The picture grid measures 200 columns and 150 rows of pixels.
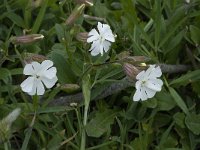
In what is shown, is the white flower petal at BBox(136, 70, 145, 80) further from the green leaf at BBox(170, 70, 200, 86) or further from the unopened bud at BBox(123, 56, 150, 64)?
the green leaf at BBox(170, 70, 200, 86)

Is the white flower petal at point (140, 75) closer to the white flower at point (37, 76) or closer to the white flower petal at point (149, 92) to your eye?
the white flower petal at point (149, 92)

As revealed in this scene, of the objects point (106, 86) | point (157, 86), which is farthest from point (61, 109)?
point (157, 86)

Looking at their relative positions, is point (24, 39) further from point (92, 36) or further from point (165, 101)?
point (165, 101)

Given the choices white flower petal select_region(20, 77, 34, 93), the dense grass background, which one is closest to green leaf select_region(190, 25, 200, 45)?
the dense grass background

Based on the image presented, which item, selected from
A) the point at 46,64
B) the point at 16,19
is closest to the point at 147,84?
the point at 46,64

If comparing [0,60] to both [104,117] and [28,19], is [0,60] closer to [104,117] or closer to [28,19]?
[28,19]

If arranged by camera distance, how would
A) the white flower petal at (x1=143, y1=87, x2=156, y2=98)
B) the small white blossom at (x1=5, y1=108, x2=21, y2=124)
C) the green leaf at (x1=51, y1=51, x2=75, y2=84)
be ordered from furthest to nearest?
the green leaf at (x1=51, y1=51, x2=75, y2=84) < the white flower petal at (x1=143, y1=87, x2=156, y2=98) < the small white blossom at (x1=5, y1=108, x2=21, y2=124)
